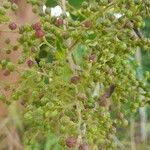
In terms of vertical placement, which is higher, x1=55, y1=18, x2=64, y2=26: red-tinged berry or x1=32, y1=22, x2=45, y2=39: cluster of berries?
x1=55, y1=18, x2=64, y2=26: red-tinged berry

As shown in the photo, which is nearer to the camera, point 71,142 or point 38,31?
point 71,142

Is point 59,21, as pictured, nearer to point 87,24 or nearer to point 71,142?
point 87,24

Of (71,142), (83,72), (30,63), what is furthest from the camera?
(30,63)

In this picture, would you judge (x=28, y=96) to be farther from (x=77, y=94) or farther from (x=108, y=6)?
(x=108, y=6)

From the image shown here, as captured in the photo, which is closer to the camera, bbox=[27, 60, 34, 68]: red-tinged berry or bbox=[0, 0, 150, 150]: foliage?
bbox=[0, 0, 150, 150]: foliage

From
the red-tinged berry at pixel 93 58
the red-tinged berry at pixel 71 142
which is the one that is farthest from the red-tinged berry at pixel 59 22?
the red-tinged berry at pixel 71 142

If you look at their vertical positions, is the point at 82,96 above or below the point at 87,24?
below

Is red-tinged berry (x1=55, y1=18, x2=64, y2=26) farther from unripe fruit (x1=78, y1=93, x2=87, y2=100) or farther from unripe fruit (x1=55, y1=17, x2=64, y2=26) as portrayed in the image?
unripe fruit (x1=78, y1=93, x2=87, y2=100)

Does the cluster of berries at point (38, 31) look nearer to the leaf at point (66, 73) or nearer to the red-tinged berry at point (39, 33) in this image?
the red-tinged berry at point (39, 33)

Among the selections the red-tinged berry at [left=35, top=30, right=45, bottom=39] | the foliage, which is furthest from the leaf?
the red-tinged berry at [left=35, top=30, right=45, bottom=39]

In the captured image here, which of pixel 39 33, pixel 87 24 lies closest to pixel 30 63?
pixel 39 33
